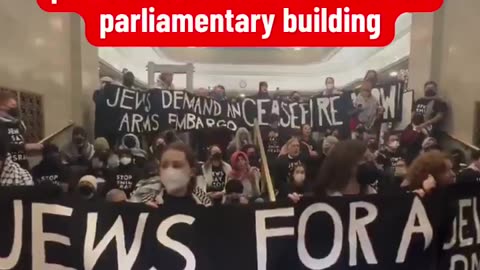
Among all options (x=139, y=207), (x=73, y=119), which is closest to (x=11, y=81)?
(x=73, y=119)

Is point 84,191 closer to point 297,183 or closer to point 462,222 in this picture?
point 297,183

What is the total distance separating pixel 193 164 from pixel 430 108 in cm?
33

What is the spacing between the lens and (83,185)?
840mm

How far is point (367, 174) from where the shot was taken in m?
0.85

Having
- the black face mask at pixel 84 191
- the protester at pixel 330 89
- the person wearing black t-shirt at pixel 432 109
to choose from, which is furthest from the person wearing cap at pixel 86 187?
the person wearing black t-shirt at pixel 432 109

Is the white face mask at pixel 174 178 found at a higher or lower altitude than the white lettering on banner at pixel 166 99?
lower

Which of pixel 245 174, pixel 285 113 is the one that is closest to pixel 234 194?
pixel 245 174

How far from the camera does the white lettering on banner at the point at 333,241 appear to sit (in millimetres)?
837

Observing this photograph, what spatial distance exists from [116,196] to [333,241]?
30 cm

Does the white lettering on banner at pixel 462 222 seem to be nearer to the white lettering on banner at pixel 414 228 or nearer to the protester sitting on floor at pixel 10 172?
the white lettering on banner at pixel 414 228

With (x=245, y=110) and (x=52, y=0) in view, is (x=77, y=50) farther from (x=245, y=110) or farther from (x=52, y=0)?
(x=245, y=110)

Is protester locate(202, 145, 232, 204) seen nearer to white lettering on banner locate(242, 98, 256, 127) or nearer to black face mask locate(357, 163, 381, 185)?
white lettering on banner locate(242, 98, 256, 127)

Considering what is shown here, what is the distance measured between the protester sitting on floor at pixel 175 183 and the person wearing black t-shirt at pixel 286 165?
0.10 m

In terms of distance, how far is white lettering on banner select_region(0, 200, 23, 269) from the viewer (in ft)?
2.68
